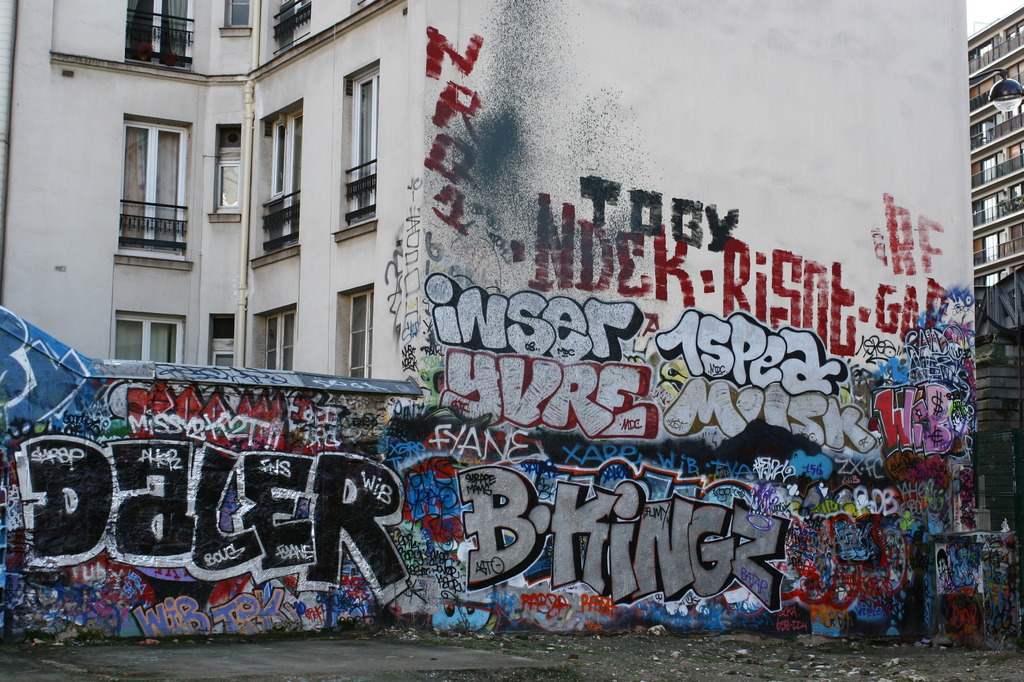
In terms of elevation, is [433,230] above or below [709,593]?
above

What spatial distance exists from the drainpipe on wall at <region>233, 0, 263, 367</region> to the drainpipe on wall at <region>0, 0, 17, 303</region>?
321 cm

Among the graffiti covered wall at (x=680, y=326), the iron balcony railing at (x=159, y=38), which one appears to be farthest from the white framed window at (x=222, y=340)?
the graffiti covered wall at (x=680, y=326)

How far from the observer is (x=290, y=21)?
1744 centimetres

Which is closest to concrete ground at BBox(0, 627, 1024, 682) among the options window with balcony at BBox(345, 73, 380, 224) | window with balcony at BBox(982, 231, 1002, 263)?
window with balcony at BBox(345, 73, 380, 224)

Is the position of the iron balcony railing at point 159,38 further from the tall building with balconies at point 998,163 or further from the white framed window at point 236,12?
the tall building with balconies at point 998,163

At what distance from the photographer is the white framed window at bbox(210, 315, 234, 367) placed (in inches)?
698

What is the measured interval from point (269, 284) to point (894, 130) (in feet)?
30.9

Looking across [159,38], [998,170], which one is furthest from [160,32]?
[998,170]

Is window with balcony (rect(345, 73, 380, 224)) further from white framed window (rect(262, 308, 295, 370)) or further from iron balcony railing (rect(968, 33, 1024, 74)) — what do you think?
iron balcony railing (rect(968, 33, 1024, 74))

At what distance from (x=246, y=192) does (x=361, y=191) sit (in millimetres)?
2673

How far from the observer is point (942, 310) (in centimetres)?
1795

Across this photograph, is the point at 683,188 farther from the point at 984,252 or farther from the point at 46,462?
the point at 984,252

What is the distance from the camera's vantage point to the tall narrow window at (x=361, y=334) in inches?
596

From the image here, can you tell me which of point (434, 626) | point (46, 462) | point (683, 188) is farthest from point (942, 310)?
point (46, 462)
